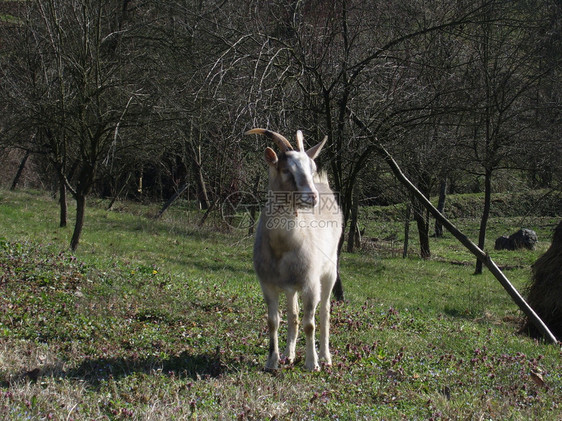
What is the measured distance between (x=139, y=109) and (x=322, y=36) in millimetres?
5210

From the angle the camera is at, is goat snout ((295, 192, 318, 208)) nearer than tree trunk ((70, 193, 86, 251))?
Yes

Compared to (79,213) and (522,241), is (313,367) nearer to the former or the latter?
(79,213)

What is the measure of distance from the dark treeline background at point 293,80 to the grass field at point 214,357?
6.86ft

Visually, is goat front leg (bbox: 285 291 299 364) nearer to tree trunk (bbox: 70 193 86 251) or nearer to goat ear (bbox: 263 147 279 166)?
goat ear (bbox: 263 147 279 166)

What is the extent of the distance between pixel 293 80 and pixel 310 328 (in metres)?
4.60

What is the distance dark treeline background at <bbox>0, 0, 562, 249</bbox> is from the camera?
8.88 metres

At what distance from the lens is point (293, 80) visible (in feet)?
31.4

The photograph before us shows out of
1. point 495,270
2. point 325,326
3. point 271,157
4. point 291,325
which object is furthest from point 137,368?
point 495,270

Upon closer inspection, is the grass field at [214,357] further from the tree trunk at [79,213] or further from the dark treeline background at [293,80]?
the tree trunk at [79,213]

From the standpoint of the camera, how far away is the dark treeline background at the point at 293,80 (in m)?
8.88

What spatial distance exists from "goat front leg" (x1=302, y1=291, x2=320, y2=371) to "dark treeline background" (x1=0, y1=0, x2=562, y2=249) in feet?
7.20
